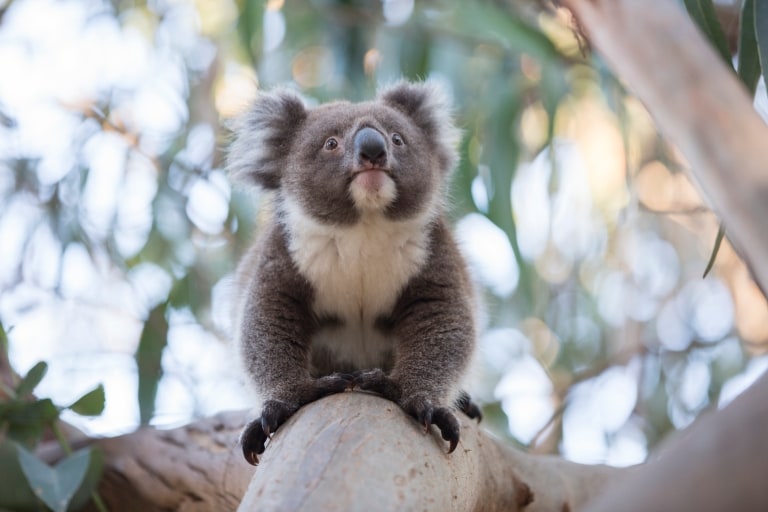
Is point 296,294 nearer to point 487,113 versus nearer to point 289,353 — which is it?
point 289,353

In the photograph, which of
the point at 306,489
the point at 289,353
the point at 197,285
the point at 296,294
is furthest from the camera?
the point at 197,285

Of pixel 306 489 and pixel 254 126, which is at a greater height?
pixel 306 489

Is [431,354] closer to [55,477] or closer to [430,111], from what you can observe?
[430,111]

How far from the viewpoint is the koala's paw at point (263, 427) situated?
82.1 inches

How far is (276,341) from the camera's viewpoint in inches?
97.3

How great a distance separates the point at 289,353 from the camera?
2.44 m

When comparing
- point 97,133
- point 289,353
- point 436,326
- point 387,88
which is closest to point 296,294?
point 289,353

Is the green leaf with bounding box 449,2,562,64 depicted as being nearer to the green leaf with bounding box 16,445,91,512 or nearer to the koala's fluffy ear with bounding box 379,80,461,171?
the koala's fluffy ear with bounding box 379,80,461,171

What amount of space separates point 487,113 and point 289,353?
8.07 ft

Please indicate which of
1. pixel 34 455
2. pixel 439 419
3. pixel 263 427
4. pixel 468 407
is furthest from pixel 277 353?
pixel 34 455

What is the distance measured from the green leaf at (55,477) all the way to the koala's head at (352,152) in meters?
1.03

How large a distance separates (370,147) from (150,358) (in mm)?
2088

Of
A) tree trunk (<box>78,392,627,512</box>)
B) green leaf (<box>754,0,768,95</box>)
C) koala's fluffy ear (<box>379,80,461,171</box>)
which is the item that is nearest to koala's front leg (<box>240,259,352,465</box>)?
tree trunk (<box>78,392,627,512</box>)

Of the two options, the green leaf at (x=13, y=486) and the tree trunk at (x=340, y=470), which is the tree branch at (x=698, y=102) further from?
the green leaf at (x=13, y=486)
